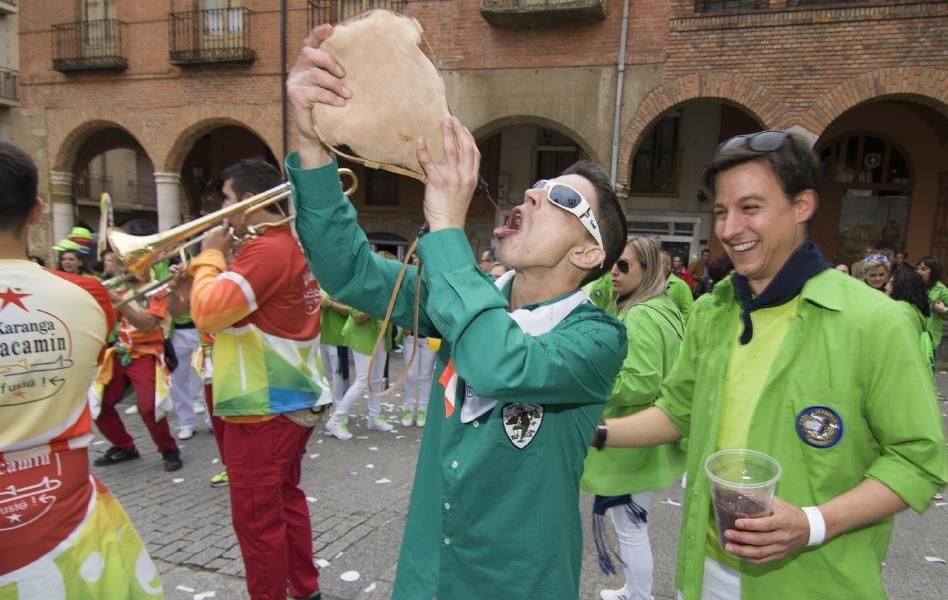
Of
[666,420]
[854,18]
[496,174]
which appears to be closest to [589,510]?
[666,420]

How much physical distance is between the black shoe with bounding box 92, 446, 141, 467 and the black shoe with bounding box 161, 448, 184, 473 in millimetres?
396

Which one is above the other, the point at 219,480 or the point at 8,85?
the point at 8,85

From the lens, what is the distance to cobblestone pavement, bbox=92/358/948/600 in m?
3.45

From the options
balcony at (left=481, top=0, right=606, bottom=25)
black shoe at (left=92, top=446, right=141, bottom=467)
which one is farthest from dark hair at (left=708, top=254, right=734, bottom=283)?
balcony at (left=481, top=0, right=606, bottom=25)

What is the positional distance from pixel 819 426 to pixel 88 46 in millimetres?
19330

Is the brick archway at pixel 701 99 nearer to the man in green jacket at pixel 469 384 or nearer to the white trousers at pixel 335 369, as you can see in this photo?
the white trousers at pixel 335 369

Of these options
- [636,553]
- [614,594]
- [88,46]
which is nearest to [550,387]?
[636,553]

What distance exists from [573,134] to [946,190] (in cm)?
896

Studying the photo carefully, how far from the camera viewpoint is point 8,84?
56.1 feet

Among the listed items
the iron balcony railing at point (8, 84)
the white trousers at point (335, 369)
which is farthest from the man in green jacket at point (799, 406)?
the iron balcony railing at point (8, 84)

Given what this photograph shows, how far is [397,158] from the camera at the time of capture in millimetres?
1402

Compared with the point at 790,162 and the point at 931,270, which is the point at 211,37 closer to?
the point at 931,270

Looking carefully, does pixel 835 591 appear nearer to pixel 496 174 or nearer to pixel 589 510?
pixel 589 510

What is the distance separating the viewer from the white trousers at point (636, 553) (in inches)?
121
